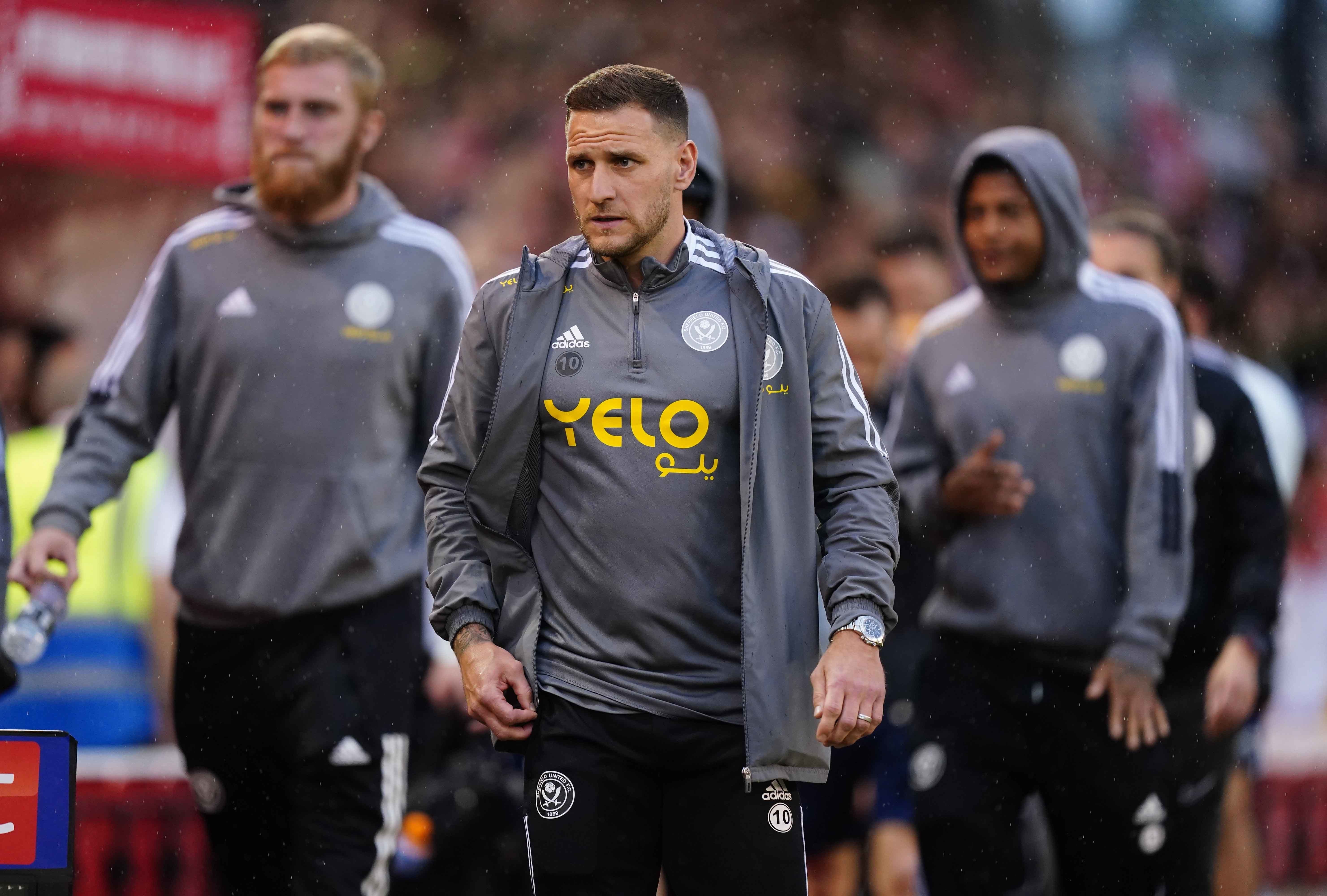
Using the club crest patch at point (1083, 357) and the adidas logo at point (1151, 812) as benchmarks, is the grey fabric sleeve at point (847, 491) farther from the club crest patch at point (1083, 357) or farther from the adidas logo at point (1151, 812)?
the adidas logo at point (1151, 812)

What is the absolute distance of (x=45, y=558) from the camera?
4.45 meters

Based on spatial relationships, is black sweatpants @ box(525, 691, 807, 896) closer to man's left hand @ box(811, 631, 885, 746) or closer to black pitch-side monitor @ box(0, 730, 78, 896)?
man's left hand @ box(811, 631, 885, 746)

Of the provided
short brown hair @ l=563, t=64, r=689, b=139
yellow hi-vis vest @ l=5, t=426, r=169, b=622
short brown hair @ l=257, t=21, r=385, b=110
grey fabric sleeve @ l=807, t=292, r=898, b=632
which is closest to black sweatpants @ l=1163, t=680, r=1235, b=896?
grey fabric sleeve @ l=807, t=292, r=898, b=632

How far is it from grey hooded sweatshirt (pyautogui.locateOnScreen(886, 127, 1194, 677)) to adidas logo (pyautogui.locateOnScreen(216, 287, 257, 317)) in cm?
201

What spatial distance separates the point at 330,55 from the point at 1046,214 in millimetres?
2203

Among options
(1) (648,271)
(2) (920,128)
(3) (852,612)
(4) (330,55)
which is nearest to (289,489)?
(4) (330,55)

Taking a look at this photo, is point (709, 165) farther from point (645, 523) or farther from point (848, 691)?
point (848, 691)

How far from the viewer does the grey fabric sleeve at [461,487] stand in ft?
10.6

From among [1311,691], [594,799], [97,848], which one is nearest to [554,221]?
[97,848]

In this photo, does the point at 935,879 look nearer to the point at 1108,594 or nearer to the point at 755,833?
the point at 1108,594

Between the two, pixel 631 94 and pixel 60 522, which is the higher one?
pixel 631 94

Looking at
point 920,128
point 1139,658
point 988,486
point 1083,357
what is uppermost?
point 920,128

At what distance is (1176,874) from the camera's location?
4.95 meters

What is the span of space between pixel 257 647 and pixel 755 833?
2.02 metres
